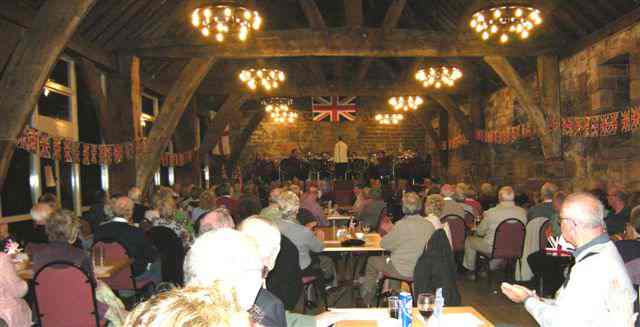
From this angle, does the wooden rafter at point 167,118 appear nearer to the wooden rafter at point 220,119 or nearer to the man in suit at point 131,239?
the man in suit at point 131,239

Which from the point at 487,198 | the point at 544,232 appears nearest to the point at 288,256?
the point at 544,232

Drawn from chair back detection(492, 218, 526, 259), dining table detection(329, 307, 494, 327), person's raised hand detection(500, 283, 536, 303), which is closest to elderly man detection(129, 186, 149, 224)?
chair back detection(492, 218, 526, 259)

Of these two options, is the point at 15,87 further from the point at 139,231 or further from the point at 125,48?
the point at 125,48

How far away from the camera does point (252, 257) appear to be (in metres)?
1.91

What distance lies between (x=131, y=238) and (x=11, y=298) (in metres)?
1.62

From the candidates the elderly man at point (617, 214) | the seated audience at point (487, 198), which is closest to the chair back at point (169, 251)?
the elderly man at point (617, 214)

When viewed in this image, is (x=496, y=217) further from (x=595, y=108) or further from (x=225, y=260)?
(x=225, y=260)

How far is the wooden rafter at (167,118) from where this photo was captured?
8.71 metres

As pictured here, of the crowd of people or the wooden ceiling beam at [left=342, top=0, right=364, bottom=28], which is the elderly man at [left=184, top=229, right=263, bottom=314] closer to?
the crowd of people

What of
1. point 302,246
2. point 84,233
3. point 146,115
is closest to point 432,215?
point 302,246

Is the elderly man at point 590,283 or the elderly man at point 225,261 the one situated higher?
the elderly man at point 225,261

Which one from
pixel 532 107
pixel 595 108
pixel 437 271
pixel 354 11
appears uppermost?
pixel 354 11

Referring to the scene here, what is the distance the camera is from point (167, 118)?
29.6 feet

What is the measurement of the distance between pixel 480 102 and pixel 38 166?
36.2ft
